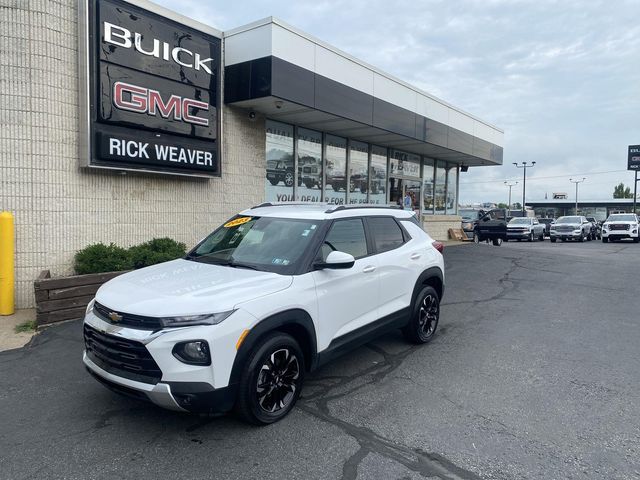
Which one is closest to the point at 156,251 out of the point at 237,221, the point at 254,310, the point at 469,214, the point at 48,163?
the point at 48,163

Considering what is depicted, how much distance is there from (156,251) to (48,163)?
2.32 m

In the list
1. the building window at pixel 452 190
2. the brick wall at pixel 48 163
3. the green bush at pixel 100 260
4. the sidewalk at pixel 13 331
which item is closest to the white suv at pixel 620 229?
the building window at pixel 452 190

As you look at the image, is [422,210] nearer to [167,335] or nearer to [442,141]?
[442,141]

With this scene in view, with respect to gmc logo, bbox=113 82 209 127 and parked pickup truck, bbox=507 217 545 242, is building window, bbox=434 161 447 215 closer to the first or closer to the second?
parked pickup truck, bbox=507 217 545 242

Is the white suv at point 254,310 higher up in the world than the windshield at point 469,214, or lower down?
lower down

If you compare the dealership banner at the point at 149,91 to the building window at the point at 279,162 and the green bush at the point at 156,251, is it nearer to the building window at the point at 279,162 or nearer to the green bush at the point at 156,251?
the green bush at the point at 156,251

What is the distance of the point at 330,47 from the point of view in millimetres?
11297

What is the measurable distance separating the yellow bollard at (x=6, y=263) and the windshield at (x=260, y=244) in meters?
3.86

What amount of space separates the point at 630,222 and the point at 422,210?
17090 millimetres

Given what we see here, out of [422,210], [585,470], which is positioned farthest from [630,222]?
[585,470]

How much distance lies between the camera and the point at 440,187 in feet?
69.1

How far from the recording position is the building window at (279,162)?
11992 mm

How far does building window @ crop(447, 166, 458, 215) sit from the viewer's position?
71.1 ft

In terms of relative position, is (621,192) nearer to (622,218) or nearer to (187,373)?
(622,218)
